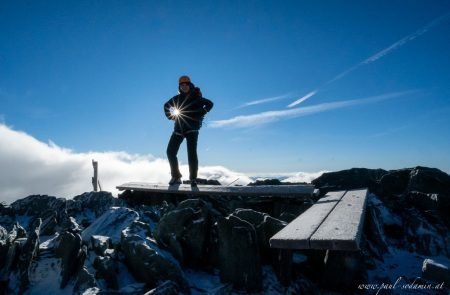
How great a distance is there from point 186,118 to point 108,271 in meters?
5.68

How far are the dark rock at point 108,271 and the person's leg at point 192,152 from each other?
4.98 metres

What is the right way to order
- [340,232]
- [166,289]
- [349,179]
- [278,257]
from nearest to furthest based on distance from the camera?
[340,232], [166,289], [278,257], [349,179]

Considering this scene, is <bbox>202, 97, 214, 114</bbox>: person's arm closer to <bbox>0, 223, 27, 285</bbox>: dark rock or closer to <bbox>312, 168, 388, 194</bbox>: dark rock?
<bbox>312, 168, 388, 194</bbox>: dark rock

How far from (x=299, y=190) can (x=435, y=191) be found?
18.0 feet

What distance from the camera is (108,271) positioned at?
3.72 m

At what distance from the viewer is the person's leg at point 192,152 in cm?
881

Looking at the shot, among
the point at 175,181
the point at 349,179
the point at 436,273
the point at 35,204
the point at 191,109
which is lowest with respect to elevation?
the point at 436,273

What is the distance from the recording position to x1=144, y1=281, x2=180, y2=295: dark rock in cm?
316

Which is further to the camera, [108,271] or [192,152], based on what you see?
[192,152]

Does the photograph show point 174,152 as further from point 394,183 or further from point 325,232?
point 394,183

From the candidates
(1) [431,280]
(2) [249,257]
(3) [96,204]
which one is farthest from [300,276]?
(3) [96,204]

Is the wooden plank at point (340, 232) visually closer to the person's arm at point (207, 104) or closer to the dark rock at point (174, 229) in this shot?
the dark rock at point (174, 229)

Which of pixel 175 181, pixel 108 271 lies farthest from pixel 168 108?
pixel 108 271

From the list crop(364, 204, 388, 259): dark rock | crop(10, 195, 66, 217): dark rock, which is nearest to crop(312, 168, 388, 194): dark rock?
crop(364, 204, 388, 259): dark rock
